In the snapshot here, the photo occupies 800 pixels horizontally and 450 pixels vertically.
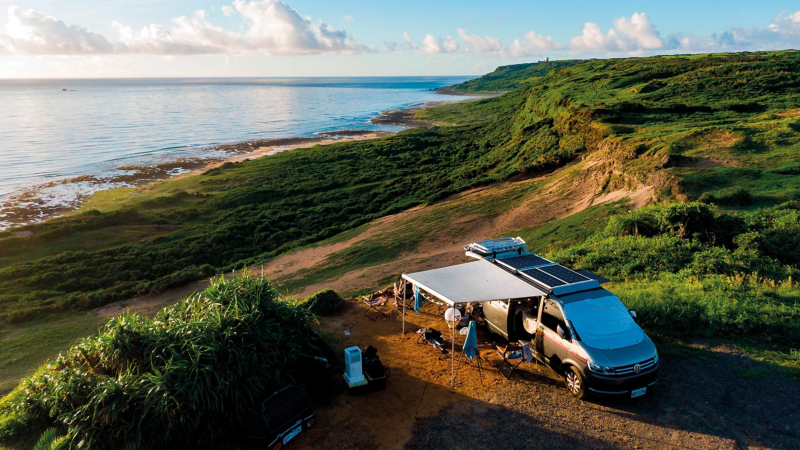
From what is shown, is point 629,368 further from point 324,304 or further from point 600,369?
point 324,304

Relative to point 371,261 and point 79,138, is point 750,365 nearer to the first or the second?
point 371,261

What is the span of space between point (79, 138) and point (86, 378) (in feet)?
301

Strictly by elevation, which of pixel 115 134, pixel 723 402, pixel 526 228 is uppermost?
pixel 723 402

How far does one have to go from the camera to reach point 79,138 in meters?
79.4

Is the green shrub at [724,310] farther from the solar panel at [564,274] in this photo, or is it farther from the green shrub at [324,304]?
the green shrub at [324,304]

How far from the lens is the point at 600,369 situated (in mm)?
8328

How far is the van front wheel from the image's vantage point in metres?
8.66

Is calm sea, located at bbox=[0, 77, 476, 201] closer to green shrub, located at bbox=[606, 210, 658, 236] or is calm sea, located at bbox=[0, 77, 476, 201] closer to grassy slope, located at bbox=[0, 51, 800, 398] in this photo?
grassy slope, located at bbox=[0, 51, 800, 398]

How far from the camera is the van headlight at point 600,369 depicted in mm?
8262

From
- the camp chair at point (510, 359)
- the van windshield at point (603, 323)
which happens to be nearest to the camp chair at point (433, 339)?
the camp chair at point (510, 359)

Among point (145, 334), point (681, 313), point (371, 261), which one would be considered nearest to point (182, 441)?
point (145, 334)

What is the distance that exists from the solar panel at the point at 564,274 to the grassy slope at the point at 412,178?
30.9ft

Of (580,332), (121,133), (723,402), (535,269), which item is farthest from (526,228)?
(121,133)

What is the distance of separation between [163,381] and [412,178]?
3783 centimetres
